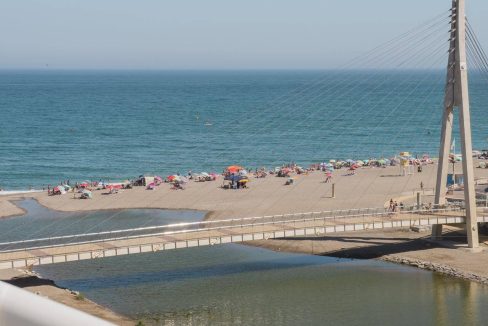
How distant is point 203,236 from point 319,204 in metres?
17.7

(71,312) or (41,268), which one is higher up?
(71,312)

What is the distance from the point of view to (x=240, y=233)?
36438mm

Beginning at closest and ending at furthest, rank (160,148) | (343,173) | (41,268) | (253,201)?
(41,268) < (253,201) < (343,173) < (160,148)

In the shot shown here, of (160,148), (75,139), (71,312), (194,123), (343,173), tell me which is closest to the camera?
(71,312)

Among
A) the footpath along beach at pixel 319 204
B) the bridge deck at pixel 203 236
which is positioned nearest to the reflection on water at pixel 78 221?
the footpath along beach at pixel 319 204

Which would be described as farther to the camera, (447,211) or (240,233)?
(447,211)

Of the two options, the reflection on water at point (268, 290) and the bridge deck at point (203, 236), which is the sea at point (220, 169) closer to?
the reflection on water at point (268, 290)

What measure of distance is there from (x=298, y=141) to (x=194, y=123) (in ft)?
89.9

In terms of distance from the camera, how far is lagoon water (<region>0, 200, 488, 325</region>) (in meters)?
31.4

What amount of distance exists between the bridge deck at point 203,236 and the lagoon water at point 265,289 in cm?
192

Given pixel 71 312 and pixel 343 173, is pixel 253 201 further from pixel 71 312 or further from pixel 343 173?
pixel 71 312

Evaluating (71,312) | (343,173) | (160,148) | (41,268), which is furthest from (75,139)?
(71,312)

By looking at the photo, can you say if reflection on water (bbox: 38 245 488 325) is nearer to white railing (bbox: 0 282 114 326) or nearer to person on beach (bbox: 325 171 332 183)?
person on beach (bbox: 325 171 332 183)

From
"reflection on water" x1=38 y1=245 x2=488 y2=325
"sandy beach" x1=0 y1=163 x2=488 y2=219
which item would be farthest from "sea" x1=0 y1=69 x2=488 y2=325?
"sandy beach" x1=0 y1=163 x2=488 y2=219
